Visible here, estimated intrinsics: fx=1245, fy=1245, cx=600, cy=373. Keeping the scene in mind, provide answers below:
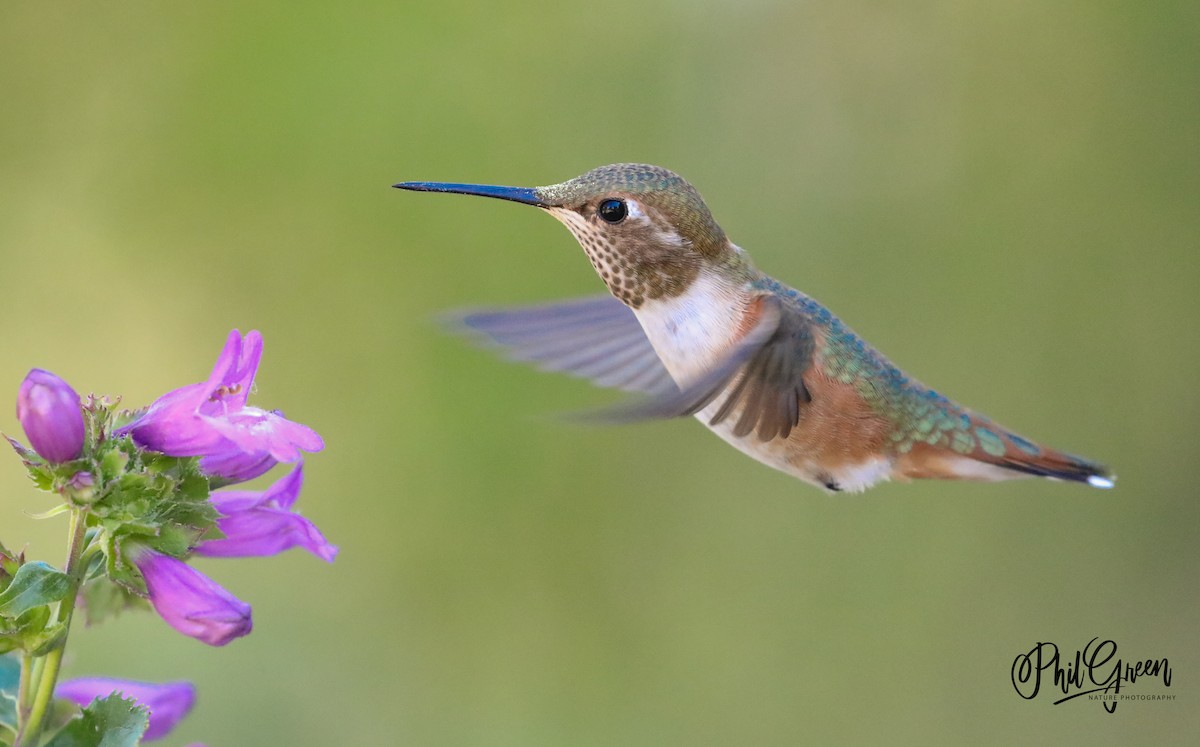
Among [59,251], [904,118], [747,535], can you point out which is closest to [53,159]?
[59,251]

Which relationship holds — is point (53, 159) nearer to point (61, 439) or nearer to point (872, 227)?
point (872, 227)

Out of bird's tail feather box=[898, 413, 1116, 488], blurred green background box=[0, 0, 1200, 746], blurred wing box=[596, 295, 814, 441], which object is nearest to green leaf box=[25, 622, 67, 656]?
blurred wing box=[596, 295, 814, 441]

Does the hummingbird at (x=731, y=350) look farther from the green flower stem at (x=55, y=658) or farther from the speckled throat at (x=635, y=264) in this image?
the green flower stem at (x=55, y=658)

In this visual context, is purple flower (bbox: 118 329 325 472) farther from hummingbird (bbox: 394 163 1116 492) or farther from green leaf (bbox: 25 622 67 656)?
hummingbird (bbox: 394 163 1116 492)

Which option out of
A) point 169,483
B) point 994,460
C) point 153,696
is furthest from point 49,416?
point 994,460

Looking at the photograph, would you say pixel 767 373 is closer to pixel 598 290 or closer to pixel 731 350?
pixel 731 350

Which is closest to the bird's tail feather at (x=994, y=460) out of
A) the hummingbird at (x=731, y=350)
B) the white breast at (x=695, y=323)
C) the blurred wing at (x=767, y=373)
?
the hummingbird at (x=731, y=350)
